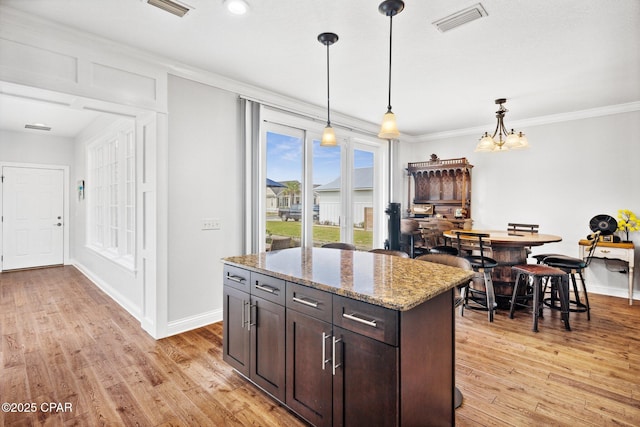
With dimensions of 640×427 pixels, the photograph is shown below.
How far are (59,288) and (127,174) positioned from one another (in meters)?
2.39

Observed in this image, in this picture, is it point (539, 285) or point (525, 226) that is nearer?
point (539, 285)

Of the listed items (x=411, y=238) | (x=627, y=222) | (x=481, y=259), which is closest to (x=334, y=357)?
(x=481, y=259)

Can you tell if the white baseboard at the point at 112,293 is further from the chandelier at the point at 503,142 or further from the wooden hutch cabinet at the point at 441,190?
the wooden hutch cabinet at the point at 441,190

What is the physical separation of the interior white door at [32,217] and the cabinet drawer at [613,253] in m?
9.59

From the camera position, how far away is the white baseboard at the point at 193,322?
10.7 ft

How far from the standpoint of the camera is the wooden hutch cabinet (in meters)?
5.82

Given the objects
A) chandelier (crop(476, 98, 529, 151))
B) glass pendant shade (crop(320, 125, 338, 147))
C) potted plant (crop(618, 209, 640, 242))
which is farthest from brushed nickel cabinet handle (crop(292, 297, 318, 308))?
potted plant (crop(618, 209, 640, 242))

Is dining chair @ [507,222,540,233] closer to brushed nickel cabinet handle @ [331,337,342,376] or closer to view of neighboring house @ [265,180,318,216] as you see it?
view of neighboring house @ [265,180,318,216]

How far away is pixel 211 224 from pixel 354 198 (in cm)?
274

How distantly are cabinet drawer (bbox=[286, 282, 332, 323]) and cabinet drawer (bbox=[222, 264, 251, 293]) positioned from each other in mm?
457

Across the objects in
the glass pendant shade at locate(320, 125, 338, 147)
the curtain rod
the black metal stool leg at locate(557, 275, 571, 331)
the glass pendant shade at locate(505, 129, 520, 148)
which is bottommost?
the black metal stool leg at locate(557, 275, 571, 331)

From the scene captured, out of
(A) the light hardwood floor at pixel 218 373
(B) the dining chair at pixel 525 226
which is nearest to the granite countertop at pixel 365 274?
(A) the light hardwood floor at pixel 218 373

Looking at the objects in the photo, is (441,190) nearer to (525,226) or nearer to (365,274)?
(525,226)

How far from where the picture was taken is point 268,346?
2.09 metres
